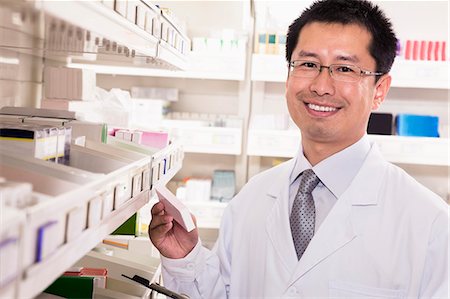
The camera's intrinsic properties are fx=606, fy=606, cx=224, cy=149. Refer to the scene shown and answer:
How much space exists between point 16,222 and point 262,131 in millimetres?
3061

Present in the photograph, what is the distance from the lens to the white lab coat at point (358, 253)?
5.20ft

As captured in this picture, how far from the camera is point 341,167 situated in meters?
1.71

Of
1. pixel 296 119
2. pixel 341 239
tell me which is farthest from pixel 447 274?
pixel 296 119

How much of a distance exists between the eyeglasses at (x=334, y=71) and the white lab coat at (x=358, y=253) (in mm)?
264

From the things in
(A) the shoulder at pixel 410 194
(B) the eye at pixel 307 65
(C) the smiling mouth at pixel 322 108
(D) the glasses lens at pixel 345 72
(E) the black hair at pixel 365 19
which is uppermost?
(E) the black hair at pixel 365 19

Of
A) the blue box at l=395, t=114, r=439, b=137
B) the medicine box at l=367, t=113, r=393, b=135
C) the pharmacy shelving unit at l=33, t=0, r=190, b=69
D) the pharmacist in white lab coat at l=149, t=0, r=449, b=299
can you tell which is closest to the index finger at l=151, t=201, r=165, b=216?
the pharmacist in white lab coat at l=149, t=0, r=449, b=299

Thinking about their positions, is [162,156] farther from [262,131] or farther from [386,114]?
[386,114]

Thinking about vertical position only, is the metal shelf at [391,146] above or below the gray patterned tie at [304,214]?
above

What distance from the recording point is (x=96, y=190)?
0.94m

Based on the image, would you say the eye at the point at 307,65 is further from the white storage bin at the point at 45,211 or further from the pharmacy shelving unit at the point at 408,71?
the pharmacy shelving unit at the point at 408,71

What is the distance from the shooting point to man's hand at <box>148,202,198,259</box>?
1607 millimetres

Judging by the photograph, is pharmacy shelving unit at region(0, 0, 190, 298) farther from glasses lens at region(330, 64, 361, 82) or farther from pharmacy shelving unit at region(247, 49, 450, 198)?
pharmacy shelving unit at region(247, 49, 450, 198)

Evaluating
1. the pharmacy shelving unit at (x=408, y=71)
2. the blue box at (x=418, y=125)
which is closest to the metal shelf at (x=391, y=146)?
the blue box at (x=418, y=125)

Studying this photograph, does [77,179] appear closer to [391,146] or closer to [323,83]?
[323,83]
